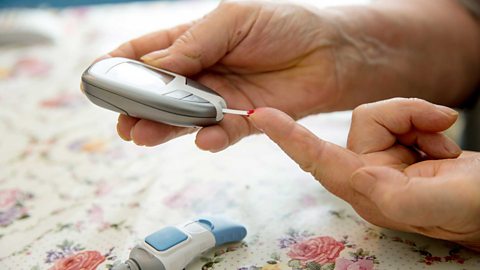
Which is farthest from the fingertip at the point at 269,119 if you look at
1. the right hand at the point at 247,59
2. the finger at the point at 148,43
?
the finger at the point at 148,43

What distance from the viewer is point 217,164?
829 mm

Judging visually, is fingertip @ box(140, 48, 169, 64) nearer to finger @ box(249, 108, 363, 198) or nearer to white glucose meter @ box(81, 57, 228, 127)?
white glucose meter @ box(81, 57, 228, 127)

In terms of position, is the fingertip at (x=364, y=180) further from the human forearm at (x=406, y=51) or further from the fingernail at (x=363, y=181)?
the human forearm at (x=406, y=51)

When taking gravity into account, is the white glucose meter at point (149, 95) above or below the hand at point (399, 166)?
above

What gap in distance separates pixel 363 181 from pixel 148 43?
0.41 meters

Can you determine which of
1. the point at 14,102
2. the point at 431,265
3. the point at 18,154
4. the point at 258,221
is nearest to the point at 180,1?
the point at 14,102

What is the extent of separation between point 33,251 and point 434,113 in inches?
18.6

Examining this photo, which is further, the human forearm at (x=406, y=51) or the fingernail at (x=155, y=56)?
the human forearm at (x=406, y=51)

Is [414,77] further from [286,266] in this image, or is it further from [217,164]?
[286,266]

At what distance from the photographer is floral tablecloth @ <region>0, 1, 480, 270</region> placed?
0.61 meters

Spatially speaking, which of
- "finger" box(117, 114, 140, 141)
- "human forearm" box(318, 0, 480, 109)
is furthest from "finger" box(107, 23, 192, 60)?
"human forearm" box(318, 0, 480, 109)

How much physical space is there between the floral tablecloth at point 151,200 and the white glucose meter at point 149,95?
0.46ft

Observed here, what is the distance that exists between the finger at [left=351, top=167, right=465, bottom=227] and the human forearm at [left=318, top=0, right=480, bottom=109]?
356mm

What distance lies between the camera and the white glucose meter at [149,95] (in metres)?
0.61
